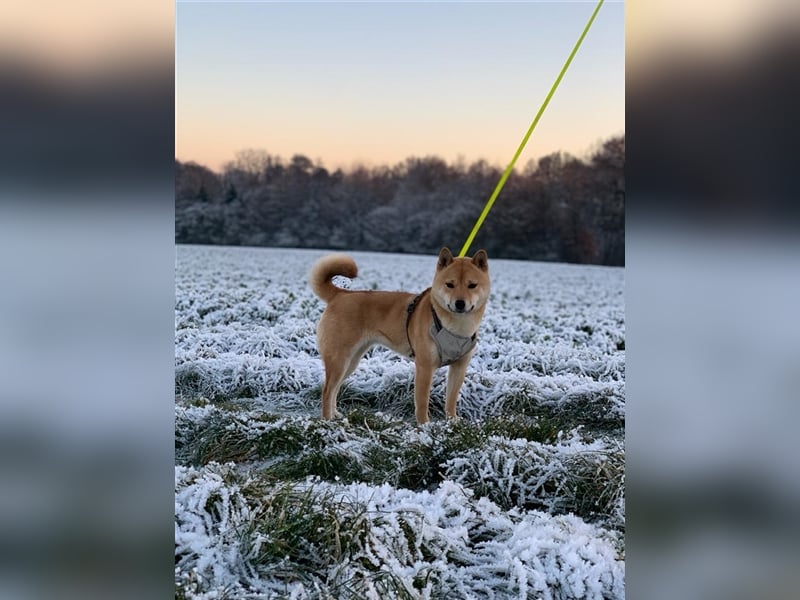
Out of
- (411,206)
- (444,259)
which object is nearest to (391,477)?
(444,259)

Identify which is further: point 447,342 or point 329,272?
point 329,272

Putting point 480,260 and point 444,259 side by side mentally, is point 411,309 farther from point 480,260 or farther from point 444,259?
point 480,260

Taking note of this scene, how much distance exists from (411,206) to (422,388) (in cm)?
511

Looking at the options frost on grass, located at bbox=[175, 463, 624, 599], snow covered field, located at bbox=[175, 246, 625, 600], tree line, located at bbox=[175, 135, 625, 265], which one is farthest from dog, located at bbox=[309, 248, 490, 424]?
tree line, located at bbox=[175, 135, 625, 265]

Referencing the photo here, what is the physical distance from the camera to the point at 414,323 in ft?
11.1

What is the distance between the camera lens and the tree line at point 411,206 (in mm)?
7547

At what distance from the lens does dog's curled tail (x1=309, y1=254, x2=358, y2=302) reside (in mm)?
3527

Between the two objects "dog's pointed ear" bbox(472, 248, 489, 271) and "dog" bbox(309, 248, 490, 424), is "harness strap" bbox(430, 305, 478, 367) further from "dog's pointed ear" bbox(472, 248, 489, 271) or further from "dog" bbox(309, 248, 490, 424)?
"dog's pointed ear" bbox(472, 248, 489, 271)

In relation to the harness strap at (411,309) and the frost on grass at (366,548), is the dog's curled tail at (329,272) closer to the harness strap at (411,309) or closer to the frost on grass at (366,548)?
the harness strap at (411,309)

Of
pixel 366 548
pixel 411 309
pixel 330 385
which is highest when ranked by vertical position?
pixel 411 309

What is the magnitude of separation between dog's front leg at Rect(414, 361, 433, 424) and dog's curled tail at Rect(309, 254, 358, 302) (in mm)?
651
